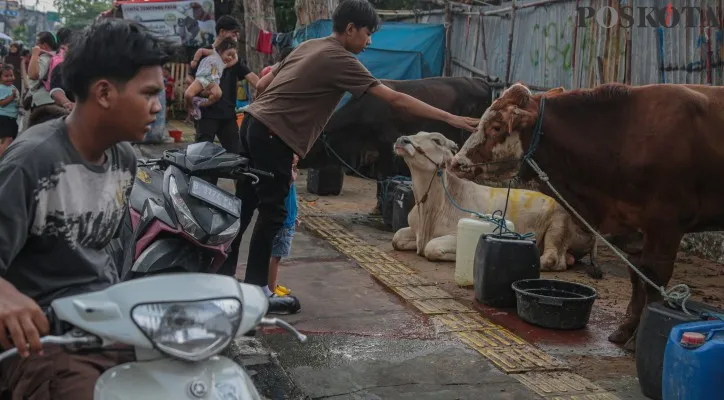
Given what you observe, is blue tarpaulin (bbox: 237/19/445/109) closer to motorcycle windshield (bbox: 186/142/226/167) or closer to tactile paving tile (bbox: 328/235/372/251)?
tactile paving tile (bbox: 328/235/372/251)

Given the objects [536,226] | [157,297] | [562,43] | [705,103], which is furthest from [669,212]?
[562,43]

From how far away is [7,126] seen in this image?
31.7 feet

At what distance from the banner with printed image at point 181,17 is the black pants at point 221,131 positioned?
10.7 metres

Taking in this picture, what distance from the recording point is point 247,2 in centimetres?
1302

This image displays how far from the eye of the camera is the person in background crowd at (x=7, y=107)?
9.55m

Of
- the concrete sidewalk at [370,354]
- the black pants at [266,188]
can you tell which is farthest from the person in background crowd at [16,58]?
the black pants at [266,188]

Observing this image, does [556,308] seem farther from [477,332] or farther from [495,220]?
[495,220]

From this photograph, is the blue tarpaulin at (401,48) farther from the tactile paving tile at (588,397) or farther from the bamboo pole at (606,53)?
the tactile paving tile at (588,397)

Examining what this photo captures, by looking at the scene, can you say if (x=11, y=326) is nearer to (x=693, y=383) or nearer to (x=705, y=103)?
(x=693, y=383)

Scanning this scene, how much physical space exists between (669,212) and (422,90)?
5.63m

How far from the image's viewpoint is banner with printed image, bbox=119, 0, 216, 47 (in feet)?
62.4

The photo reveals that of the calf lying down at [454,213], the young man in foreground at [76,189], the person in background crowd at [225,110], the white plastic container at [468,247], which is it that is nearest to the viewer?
the young man in foreground at [76,189]

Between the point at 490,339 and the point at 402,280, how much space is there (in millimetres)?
1609

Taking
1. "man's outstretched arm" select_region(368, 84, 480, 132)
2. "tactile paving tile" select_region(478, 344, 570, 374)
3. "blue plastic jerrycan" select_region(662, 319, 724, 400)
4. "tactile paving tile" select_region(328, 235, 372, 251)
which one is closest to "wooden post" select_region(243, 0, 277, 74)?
"tactile paving tile" select_region(328, 235, 372, 251)
